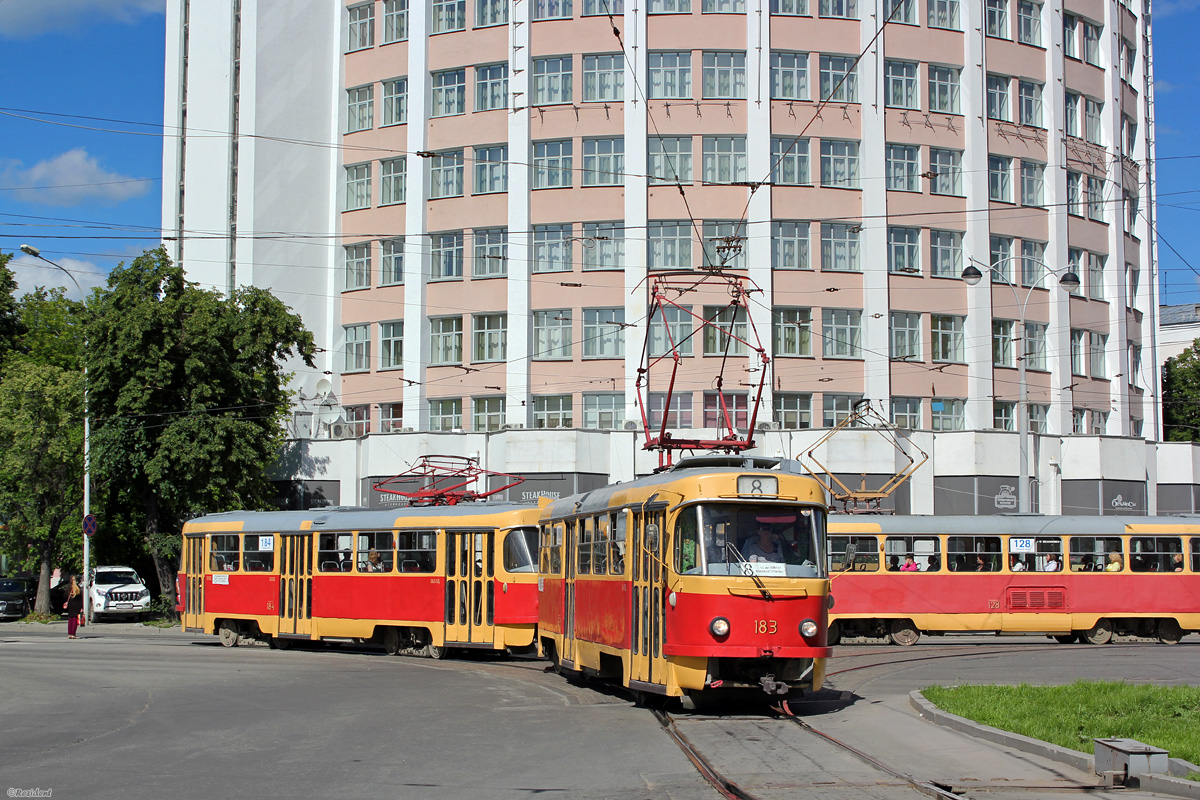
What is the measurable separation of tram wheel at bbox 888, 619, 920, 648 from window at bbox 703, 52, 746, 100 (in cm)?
2365

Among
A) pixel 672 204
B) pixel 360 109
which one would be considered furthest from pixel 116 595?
pixel 672 204

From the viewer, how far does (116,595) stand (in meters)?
40.3

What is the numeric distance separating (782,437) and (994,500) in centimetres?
830

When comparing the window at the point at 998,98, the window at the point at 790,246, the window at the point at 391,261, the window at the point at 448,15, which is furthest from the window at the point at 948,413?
the window at the point at 448,15

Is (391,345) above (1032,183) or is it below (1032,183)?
below

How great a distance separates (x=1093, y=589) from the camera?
84.8 feet

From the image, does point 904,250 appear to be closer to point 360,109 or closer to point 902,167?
point 902,167

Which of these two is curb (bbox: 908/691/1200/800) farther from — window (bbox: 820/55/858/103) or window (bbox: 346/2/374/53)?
window (bbox: 346/2/374/53)

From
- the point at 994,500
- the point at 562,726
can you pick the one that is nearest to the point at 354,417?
the point at 994,500

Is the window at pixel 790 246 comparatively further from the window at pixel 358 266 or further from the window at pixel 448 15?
the window at pixel 358 266

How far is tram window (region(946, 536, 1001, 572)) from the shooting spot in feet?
85.3

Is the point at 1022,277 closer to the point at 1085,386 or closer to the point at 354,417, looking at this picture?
the point at 1085,386

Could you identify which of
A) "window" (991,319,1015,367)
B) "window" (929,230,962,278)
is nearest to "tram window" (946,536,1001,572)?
"window" (929,230,962,278)

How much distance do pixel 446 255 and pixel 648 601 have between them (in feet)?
110
